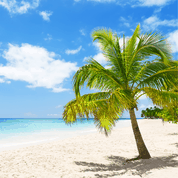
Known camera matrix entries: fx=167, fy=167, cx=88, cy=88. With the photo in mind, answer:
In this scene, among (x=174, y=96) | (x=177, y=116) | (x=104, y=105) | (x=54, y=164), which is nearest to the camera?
(x=104, y=105)

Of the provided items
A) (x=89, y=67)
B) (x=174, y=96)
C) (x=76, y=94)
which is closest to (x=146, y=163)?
(x=174, y=96)

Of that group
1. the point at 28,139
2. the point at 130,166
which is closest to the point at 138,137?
the point at 130,166

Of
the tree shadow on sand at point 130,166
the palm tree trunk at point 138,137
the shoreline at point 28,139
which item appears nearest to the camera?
the tree shadow on sand at point 130,166

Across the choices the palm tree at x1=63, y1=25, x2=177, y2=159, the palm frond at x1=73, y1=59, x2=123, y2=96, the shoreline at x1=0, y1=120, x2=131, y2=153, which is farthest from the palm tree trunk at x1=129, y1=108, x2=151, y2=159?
the shoreline at x1=0, y1=120, x2=131, y2=153

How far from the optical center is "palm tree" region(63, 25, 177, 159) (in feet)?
17.4

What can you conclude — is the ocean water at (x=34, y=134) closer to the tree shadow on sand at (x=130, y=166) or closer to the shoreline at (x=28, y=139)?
the shoreline at (x=28, y=139)

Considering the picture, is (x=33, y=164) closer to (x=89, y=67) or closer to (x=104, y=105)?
(x=104, y=105)

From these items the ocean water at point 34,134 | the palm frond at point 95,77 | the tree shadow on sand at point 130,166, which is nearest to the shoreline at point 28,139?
the ocean water at point 34,134

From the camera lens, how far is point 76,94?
584cm

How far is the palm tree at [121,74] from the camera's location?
5.32m

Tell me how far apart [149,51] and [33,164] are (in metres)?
6.30

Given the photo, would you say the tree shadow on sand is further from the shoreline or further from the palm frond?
the shoreline

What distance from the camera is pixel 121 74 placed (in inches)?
237

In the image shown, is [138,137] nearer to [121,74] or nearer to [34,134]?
[121,74]
